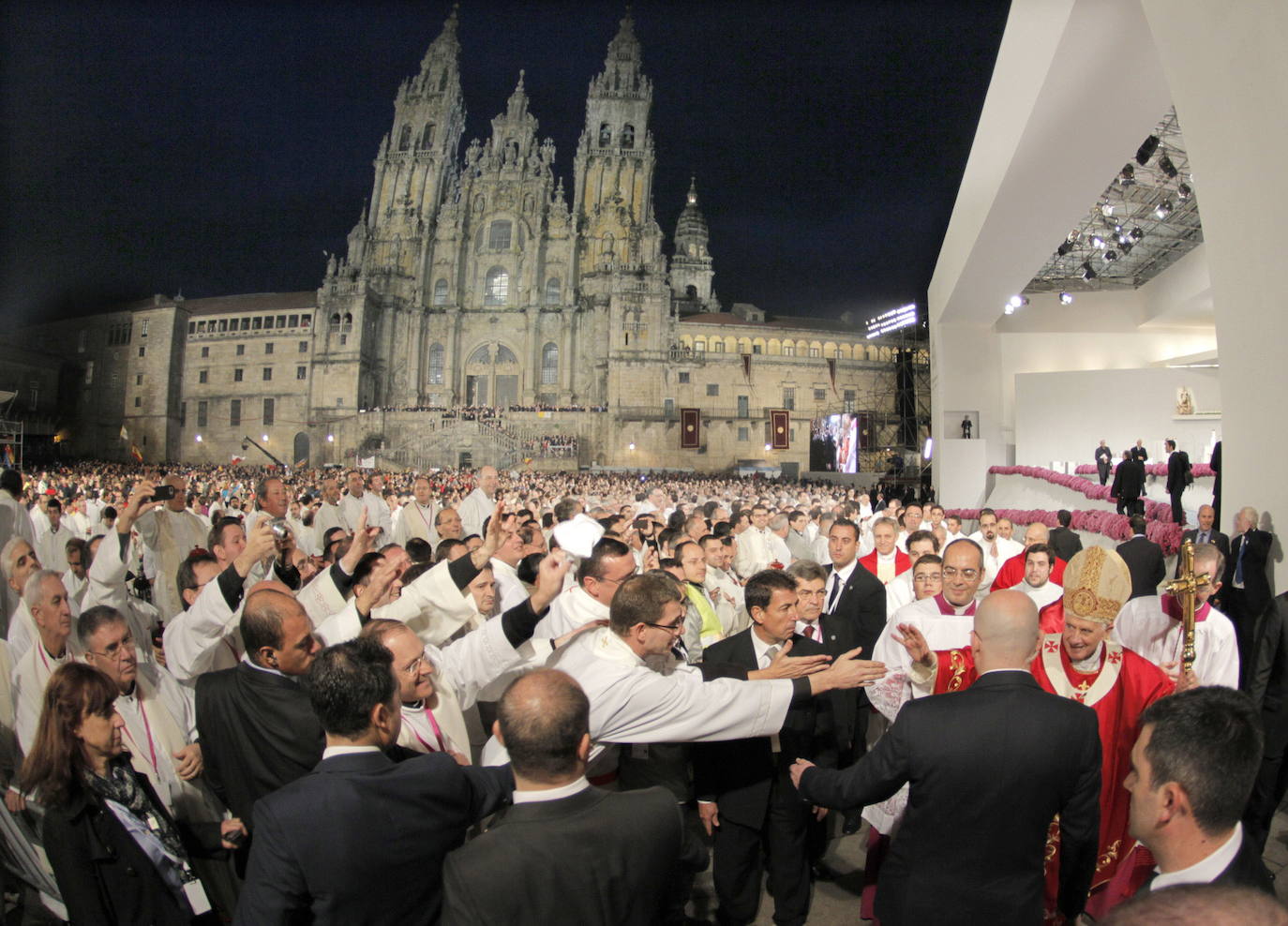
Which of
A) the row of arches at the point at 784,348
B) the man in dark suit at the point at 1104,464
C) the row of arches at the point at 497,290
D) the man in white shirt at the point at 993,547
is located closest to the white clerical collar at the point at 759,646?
the man in white shirt at the point at 993,547

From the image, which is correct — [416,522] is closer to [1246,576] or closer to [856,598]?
[856,598]

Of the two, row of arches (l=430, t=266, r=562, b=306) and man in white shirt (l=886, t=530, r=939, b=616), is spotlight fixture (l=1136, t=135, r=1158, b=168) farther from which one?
row of arches (l=430, t=266, r=562, b=306)

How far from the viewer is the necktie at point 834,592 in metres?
5.68

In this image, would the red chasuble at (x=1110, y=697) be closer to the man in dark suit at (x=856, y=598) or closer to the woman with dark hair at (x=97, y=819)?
the man in dark suit at (x=856, y=598)

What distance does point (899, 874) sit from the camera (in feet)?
8.38

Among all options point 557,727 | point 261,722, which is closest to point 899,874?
point 557,727

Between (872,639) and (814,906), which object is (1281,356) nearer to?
(872,639)

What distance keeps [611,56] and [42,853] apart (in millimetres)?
67011

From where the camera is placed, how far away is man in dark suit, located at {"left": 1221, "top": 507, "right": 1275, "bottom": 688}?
511 centimetres

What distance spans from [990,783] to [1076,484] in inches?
588

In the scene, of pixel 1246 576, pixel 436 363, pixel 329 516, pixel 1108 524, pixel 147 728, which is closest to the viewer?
pixel 147 728

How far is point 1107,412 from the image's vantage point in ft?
62.1

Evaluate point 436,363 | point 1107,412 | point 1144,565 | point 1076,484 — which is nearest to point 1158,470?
point 1076,484

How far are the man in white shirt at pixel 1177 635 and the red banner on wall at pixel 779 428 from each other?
148ft
